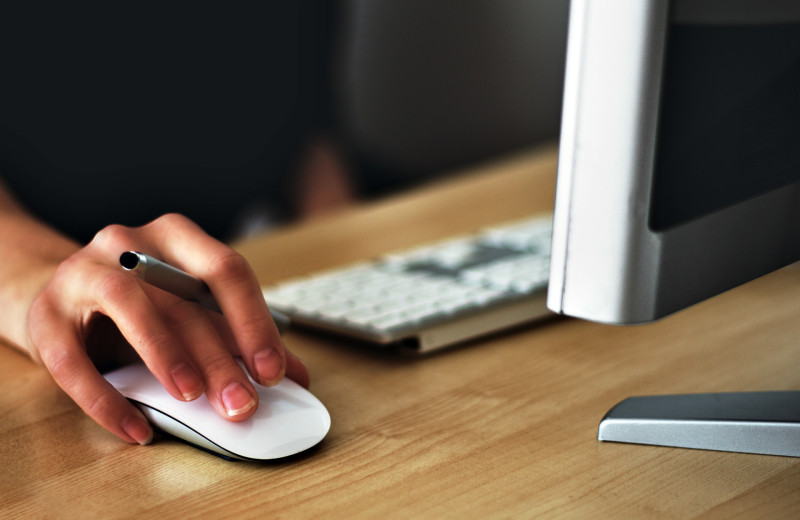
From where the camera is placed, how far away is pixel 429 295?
691 mm

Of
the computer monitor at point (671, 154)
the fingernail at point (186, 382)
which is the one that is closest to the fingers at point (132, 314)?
the fingernail at point (186, 382)

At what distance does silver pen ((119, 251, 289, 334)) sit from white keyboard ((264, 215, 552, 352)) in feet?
0.47

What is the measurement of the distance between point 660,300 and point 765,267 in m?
0.09

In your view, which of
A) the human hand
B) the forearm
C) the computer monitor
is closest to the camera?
the computer monitor

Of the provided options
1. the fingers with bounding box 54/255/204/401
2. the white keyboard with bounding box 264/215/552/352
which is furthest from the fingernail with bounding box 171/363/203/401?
the white keyboard with bounding box 264/215/552/352

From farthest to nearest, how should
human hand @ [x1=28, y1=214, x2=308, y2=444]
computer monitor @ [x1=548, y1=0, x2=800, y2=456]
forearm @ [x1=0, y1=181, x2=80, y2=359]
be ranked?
forearm @ [x1=0, y1=181, x2=80, y2=359] → human hand @ [x1=28, y1=214, x2=308, y2=444] → computer monitor @ [x1=548, y1=0, x2=800, y2=456]

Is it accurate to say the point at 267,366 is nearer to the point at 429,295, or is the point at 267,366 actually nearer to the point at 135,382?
the point at 135,382

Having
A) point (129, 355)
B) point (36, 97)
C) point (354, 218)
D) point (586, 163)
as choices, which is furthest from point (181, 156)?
point (586, 163)

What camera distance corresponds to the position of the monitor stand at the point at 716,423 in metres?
0.47

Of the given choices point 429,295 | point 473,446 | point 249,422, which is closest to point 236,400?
point 249,422

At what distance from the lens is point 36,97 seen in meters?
1.41

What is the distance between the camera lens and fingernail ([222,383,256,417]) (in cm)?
47

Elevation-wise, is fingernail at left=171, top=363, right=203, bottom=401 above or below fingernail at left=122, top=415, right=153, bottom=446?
above

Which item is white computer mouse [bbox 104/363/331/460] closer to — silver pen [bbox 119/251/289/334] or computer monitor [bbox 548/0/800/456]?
silver pen [bbox 119/251/289/334]
